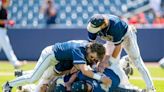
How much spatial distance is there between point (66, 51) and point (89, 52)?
493 mm

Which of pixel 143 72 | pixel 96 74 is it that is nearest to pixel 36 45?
pixel 143 72

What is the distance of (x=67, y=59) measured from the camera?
10.4 metres

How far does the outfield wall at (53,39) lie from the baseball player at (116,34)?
9889mm

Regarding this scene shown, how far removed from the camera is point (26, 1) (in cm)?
2773

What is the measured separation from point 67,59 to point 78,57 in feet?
1.30

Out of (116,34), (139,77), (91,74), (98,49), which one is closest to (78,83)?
(91,74)

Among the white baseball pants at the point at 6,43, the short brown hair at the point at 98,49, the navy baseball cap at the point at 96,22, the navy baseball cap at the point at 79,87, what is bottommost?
the white baseball pants at the point at 6,43

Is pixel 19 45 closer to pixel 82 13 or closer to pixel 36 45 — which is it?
pixel 36 45

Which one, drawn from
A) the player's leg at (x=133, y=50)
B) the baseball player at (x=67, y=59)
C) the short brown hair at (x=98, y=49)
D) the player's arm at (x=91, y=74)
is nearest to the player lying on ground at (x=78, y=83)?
the baseball player at (x=67, y=59)

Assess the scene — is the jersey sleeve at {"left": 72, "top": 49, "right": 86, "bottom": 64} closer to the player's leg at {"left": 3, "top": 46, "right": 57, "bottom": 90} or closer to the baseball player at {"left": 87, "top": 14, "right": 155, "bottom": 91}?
the player's leg at {"left": 3, "top": 46, "right": 57, "bottom": 90}

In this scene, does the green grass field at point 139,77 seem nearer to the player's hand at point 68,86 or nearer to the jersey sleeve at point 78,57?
the player's hand at point 68,86

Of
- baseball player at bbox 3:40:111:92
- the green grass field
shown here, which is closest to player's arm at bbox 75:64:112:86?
baseball player at bbox 3:40:111:92

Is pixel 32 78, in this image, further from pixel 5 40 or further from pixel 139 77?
pixel 5 40

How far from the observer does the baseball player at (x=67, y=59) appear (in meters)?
9.98
